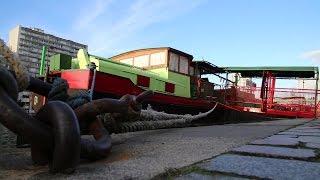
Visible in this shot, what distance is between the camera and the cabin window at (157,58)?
1032cm

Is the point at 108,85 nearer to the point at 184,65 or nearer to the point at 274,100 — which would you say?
the point at 184,65

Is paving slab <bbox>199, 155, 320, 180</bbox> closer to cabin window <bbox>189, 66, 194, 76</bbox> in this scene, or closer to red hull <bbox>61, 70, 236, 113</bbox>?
red hull <bbox>61, 70, 236, 113</bbox>

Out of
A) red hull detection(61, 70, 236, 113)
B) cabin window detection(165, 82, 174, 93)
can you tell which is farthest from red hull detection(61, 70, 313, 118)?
cabin window detection(165, 82, 174, 93)

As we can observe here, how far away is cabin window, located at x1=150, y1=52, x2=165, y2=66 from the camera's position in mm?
10320

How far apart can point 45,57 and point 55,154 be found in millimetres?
7580

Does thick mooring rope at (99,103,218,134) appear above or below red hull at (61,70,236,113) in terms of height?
below

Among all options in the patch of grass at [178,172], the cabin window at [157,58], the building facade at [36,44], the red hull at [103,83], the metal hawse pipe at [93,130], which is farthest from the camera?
the cabin window at [157,58]

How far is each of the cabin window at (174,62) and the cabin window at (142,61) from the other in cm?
68

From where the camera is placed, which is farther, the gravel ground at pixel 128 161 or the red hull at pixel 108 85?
the red hull at pixel 108 85

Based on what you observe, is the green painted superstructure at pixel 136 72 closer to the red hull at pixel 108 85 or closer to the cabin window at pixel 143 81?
the cabin window at pixel 143 81

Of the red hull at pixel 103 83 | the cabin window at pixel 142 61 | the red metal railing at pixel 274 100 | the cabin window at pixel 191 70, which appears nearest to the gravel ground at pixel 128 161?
the red hull at pixel 103 83

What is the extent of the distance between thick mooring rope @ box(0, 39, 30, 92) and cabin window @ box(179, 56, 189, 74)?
8.78 meters

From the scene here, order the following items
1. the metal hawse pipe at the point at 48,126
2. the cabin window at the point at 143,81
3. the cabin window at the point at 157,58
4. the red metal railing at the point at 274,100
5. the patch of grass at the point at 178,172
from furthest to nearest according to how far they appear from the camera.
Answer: the red metal railing at the point at 274,100 < the cabin window at the point at 157,58 < the cabin window at the point at 143,81 < the patch of grass at the point at 178,172 < the metal hawse pipe at the point at 48,126

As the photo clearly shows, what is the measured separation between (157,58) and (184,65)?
94cm
